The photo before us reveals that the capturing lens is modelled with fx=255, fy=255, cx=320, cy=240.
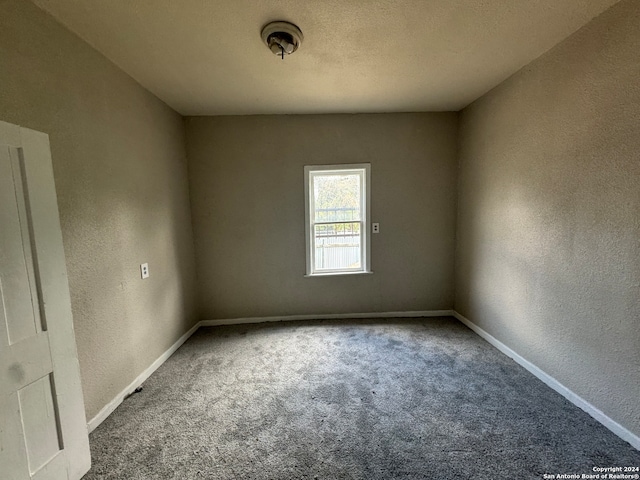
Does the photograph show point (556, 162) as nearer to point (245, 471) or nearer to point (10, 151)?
point (245, 471)

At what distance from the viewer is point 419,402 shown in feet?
5.90

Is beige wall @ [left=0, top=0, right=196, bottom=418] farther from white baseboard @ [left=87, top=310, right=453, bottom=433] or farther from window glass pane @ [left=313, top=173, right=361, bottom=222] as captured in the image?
window glass pane @ [left=313, top=173, right=361, bottom=222]

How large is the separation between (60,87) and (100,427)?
211 centimetres

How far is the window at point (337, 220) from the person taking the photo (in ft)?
10.3

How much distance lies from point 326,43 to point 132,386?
9.50ft

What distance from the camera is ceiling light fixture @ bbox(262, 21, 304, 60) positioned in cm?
151

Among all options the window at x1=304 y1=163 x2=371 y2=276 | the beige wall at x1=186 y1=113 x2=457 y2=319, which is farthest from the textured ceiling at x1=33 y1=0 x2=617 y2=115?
the window at x1=304 y1=163 x2=371 y2=276

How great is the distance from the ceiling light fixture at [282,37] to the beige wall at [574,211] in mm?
1809

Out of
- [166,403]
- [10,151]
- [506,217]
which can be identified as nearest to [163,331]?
[166,403]

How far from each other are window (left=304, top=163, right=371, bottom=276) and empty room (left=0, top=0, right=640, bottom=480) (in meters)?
0.07

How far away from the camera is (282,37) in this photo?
159 cm

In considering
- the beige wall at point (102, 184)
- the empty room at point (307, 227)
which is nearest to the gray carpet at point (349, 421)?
the empty room at point (307, 227)

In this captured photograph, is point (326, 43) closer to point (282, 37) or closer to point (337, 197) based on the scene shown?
point (282, 37)

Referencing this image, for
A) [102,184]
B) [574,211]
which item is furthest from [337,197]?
[102,184]
